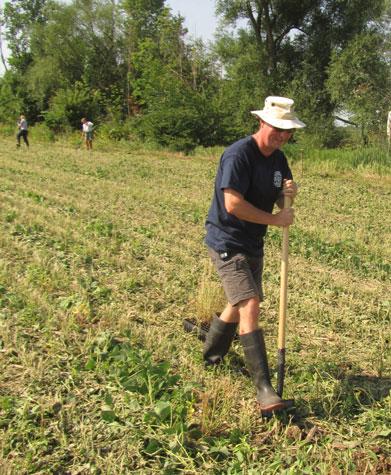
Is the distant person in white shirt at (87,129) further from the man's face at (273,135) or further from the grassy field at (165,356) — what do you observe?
the man's face at (273,135)

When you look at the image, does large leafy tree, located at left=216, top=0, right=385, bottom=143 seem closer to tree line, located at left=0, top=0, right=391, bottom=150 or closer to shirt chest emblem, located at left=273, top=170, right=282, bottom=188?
tree line, located at left=0, top=0, right=391, bottom=150

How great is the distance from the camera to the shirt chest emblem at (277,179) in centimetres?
355

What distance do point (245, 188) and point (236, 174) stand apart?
0.12 metres

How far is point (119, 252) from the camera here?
662 centimetres

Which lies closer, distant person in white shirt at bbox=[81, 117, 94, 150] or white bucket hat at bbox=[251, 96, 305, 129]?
white bucket hat at bbox=[251, 96, 305, 129]

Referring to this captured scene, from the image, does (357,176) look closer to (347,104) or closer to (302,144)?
(302,144)

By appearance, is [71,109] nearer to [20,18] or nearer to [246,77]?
[246,77]

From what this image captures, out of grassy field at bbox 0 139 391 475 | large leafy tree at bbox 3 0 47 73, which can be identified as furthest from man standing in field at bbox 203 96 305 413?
large leafy tree at bbox 3 0 47 73

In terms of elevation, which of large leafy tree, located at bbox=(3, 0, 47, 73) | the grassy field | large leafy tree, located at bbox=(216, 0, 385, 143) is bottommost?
the grassy field

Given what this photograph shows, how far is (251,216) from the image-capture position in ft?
10.9

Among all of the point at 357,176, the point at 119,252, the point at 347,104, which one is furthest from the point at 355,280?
the point at 347,104

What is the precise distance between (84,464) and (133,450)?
0.92ft

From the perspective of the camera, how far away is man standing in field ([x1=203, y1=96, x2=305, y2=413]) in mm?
3291

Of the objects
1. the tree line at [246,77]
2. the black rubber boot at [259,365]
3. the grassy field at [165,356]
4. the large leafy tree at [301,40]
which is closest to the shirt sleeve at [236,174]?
the black rubber boot at [259,365]
